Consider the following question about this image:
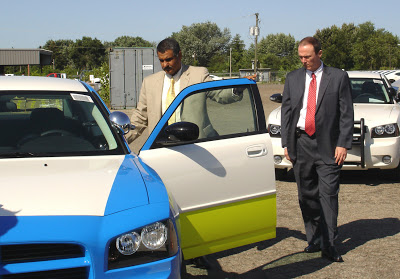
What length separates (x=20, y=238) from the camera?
2.73 metres

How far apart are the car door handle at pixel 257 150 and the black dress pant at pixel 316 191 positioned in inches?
33.8

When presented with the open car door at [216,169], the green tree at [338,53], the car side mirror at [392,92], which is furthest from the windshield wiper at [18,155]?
the green tree at [338,53]

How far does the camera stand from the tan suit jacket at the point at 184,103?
15.7 feet

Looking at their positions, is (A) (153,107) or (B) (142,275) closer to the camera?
(B) (142,275)

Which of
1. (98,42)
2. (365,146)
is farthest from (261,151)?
(98,42)

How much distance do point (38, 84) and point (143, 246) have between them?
2270 mm

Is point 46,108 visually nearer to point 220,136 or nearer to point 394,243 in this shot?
point 220,136

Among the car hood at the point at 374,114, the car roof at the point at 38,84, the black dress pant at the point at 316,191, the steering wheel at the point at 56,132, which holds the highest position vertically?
the car roof at the point at 38,84

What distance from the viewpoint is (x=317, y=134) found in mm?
5324

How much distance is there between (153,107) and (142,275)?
2.68 meters

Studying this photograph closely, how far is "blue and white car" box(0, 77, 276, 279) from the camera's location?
2830 millimetres

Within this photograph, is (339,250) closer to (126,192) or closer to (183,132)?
(183,132)

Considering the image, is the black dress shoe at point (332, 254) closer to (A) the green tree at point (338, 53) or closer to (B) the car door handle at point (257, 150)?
(B) the car door handle at point (257, 150)

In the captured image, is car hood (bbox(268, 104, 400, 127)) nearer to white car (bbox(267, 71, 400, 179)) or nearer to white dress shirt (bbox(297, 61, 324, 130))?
white car (bbox(267, 71, 400, 179))
